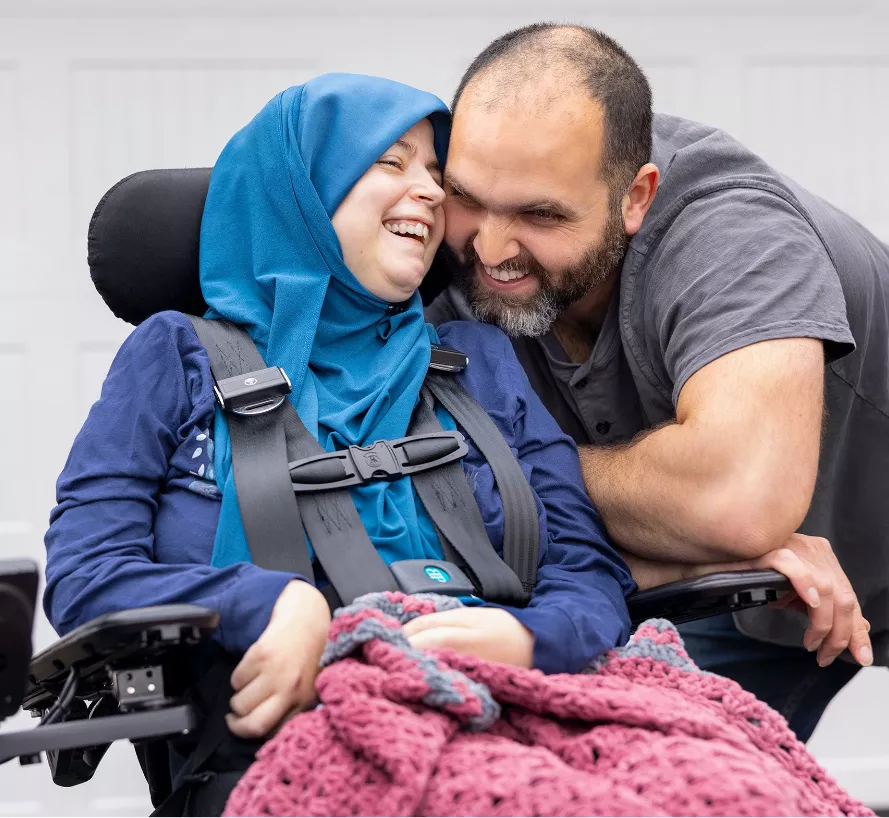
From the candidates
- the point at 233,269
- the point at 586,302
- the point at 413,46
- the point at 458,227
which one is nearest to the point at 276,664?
the point at 233,269

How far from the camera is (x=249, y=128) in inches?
68.1

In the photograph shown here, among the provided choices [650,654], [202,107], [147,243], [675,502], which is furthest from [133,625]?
[202,107]

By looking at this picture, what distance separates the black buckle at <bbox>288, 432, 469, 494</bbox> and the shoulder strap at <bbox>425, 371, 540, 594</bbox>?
0.04 meters

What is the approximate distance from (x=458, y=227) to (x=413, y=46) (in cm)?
145

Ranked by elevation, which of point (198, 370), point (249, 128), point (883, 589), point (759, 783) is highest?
point (249, 128)

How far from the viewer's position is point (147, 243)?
1697 millimetres

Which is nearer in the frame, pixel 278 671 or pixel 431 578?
pixel 278 671

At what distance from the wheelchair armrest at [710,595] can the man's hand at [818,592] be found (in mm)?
36

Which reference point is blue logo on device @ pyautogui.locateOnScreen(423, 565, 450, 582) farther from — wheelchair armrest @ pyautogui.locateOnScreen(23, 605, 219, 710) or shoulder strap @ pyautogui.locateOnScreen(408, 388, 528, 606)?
wheelchair armrest @ pyautogui.locateOnScreen(23, 605, 219, 710)

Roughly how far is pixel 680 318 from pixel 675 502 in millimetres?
302

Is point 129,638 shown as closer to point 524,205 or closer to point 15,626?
point 15,626

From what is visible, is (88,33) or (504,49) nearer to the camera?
(504,49)

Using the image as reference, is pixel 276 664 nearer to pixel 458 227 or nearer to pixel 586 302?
pixel 458 227

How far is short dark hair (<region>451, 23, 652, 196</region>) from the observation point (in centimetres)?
187
